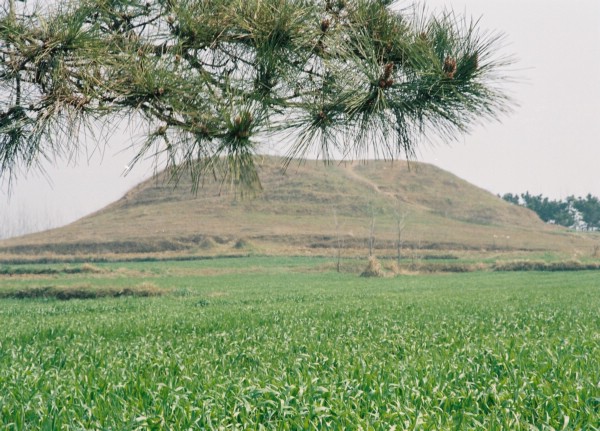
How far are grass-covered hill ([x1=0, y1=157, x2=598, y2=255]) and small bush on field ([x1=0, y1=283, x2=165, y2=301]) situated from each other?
148ft

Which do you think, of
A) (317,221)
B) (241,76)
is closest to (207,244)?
(317,221)

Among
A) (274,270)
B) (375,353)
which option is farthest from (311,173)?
(375,353)

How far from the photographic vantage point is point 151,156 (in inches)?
284

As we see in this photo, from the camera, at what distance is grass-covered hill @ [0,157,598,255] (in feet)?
324

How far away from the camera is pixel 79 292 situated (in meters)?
32.2

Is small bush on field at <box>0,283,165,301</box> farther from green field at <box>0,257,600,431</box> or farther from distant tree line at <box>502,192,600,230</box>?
distant tree line at <box>502,192,600,230</box>

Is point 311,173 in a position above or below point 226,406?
above

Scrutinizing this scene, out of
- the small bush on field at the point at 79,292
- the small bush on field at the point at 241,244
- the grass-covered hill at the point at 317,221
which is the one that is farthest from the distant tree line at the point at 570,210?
the small bush on field at the point at 79,292

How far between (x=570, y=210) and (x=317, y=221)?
244ft

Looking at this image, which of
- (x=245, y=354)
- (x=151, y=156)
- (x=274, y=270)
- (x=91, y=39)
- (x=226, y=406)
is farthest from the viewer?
(x=274, y=270)

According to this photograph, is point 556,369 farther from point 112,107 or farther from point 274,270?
point 274,270

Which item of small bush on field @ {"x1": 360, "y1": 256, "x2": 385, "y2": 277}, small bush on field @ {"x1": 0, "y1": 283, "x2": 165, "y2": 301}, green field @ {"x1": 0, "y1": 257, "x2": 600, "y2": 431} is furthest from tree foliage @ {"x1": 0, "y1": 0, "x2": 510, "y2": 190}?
small bush on field @ {"x1": 360, "y1": 256, "x2": 385, "y2": 277}

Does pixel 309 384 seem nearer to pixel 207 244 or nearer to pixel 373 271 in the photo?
pixel 373 271

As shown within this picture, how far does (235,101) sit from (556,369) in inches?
181
